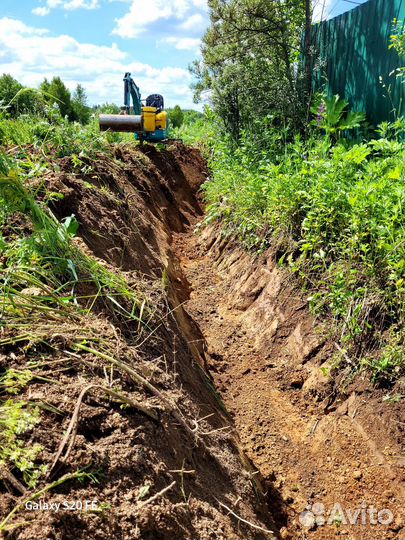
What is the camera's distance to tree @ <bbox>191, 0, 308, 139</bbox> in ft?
24.7

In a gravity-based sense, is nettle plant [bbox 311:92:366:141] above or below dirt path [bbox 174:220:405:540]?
above

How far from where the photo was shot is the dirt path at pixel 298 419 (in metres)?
2.95

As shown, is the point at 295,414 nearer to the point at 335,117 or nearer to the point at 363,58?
the point at 335,117

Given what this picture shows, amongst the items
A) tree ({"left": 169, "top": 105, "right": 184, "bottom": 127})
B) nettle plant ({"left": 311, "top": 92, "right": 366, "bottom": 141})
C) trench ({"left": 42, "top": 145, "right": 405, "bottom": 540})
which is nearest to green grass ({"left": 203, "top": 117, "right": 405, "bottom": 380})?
trench ({"left": 42, "top": 145, "right": 405, "bottom": 540})

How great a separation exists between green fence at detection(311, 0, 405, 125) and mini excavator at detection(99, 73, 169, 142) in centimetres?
429

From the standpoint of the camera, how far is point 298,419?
3.77 meters

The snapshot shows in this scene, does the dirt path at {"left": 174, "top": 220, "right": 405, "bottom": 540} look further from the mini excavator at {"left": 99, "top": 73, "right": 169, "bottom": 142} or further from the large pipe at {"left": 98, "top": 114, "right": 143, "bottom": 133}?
the large pipe at {"left": 98, "top": 114, "right": 143, "bottom": 133}

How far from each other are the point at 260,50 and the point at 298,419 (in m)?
6.77

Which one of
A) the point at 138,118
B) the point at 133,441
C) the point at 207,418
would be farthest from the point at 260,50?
the point at 133,441

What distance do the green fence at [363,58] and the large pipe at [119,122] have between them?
4.40 meters

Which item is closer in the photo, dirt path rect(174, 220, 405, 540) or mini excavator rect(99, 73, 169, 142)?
dirt path rect(174, 220, 405, 540)

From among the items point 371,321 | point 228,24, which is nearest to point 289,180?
point 371,321

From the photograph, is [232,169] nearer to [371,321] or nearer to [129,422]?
[371,321]

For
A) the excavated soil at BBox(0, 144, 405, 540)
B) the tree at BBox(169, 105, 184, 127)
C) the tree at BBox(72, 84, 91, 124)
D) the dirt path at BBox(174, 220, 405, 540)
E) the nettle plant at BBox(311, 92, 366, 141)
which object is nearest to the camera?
the excavated soil at BBox(0, 144, 405, 540)
